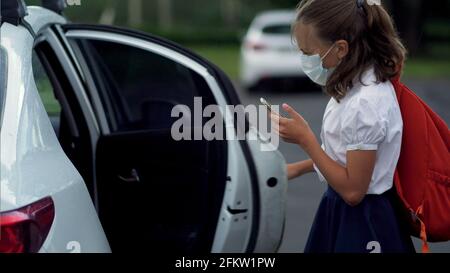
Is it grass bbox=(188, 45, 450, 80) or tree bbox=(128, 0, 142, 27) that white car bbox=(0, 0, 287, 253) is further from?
Answer: tree bbox=(128, 0, 142, 27)

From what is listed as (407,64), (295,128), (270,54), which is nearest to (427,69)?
(407,64)

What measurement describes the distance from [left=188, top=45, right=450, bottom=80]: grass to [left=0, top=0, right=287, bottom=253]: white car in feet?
36.7

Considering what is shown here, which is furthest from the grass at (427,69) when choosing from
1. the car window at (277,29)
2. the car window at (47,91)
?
the car window at (47,91)

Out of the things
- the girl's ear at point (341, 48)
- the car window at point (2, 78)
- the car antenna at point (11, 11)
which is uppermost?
the car antenna at point (11, 11)

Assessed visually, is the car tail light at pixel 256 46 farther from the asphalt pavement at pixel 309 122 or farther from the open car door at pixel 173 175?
the open car door at pixel 173 175

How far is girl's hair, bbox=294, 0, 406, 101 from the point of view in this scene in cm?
273

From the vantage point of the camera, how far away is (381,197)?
109 inches

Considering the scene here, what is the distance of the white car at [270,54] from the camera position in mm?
14430

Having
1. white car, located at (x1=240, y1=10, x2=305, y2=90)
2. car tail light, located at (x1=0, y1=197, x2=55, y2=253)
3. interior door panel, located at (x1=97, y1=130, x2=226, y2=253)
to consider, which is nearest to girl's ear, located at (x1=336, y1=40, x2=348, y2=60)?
Answer: car tail light, located at (x1=0, y1=197, x2=55, y2=253)

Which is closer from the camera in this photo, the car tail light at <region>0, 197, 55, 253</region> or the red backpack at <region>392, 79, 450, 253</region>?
the car tail light at <region>0, 197, 55, 253</region>

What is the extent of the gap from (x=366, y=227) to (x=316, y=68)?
1.96 feet

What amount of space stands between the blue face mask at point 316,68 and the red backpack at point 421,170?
0.81 ft

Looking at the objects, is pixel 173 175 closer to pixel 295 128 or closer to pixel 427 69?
pixel 295 128

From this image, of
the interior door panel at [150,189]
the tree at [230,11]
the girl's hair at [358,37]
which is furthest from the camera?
the tree at [230,11]
